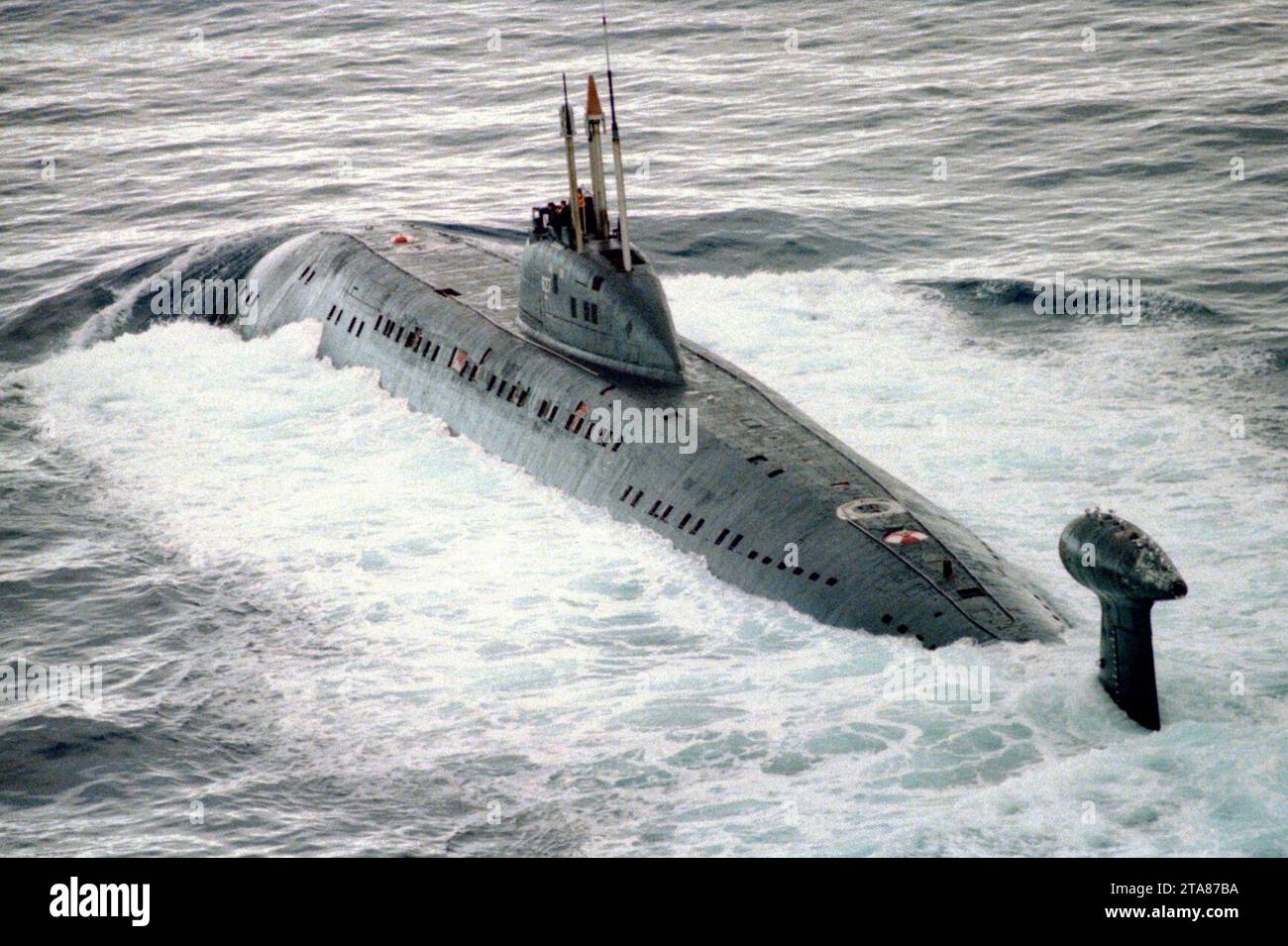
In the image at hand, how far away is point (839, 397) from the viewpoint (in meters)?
26.8

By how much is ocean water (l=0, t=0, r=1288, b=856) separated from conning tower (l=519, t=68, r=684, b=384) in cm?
258

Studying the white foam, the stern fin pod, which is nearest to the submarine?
the stern fin pod

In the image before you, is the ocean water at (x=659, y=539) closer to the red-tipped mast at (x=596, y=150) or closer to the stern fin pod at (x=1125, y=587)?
the stern fin pod at (x=1125, y=587)

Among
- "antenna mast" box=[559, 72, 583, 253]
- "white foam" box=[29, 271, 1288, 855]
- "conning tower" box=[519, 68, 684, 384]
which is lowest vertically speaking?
"white foam" box=[29, 271, 1288, 855]

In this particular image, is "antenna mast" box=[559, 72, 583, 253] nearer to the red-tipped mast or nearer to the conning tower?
the conning tower

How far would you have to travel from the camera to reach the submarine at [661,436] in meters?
17.7

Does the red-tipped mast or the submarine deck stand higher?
the red-tipped mast

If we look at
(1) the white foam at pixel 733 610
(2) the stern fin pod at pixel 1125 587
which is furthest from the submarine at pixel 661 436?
(1) the white foam at pixel 733 610

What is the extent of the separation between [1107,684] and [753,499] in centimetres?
600

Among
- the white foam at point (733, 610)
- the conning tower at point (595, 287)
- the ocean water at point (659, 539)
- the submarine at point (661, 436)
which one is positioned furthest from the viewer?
the conning tower at point (595, 287)

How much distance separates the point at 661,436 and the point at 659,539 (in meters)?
1.81

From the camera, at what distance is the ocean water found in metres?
15.6

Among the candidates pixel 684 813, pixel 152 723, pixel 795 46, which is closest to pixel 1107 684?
pixel 684 813

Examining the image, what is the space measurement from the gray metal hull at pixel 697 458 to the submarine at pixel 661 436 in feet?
0.10
